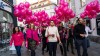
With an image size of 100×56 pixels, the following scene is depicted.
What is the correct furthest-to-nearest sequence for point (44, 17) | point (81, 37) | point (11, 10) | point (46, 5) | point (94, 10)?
point (46, 5) < point (44, 17) < point (11, 10) < point (94, 10) < point (81, 37)

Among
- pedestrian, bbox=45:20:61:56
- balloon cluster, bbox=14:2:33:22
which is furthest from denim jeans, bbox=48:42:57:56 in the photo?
balloon cluster, bbox=14:2:33:22

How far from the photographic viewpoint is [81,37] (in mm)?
10273

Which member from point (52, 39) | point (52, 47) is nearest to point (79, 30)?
point (52, 39)

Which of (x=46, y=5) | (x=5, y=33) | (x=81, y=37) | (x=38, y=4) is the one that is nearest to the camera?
(x=81, y=37)

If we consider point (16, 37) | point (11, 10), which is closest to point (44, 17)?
point (11, 10)

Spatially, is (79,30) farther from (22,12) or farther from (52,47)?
(22,12)

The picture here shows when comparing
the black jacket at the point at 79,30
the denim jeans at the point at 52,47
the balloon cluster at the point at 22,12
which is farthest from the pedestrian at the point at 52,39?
the balloon cluster at the point at 22,12

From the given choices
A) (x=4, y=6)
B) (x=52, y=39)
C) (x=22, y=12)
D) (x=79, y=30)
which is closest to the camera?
(x=79, y=30)

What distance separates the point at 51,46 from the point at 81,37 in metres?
1.23

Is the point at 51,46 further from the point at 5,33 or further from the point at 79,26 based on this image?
the point at 5,33

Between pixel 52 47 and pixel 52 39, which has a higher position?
pixel 52 39

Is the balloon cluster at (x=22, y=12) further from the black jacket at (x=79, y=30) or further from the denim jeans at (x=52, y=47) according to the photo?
the black jacket at (x=79, y=30)

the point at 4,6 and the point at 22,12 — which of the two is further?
the point at 4,6

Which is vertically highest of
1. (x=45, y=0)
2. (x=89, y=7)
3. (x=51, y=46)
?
(x=45, y=0)
